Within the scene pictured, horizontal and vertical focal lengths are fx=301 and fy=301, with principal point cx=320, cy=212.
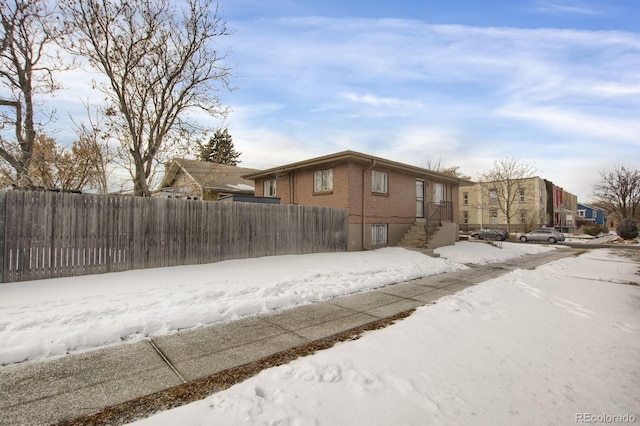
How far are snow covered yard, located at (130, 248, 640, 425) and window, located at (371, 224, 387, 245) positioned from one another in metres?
9.16

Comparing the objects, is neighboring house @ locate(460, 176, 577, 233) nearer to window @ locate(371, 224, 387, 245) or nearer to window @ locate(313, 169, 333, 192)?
window @ locate(371, 224, 387, 245)

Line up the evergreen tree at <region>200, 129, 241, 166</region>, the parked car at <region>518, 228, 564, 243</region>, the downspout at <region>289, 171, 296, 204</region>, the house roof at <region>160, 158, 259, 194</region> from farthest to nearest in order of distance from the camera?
the evergreen tree at <region>200, 129, 241, 166</region>
the parked car at <region>518, 228, 564, 243</region>
the house roof at <region>160, 158, 259, 194</region>
the downspout at <region>289, 171, 296, 204</region>

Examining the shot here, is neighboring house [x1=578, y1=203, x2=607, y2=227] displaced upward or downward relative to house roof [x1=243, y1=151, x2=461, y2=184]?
downward

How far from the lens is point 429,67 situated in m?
12.1

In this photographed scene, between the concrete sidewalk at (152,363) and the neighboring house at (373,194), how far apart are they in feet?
27.0

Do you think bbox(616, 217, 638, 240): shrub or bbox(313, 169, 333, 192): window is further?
bbox(616, 217, 638, 240): shrub

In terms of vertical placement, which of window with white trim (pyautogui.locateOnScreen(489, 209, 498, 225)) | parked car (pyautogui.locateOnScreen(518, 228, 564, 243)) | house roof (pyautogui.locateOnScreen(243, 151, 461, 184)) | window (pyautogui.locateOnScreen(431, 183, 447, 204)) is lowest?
parked car (pyautogui.locateOnScreen(518, 228, 564, 243))

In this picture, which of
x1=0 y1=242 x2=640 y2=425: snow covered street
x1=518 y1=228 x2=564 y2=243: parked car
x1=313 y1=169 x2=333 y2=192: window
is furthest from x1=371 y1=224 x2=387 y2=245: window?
x1=518 y1=228 x2=564 y2=243: parked car

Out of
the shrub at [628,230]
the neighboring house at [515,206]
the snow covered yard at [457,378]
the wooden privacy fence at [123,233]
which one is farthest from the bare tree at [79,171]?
the shrub at [628,230]

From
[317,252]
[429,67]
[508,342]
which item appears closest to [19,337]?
[508,342]

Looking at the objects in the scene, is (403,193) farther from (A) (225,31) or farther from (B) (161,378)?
(B) (161,378)

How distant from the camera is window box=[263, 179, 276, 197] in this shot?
18.6 meters

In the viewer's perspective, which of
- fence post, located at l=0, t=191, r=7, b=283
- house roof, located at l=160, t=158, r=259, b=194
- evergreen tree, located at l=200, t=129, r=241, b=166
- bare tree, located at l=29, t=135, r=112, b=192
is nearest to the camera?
fence post, located at l=0, t=191, r=7, b=283

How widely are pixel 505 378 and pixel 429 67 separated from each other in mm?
11930
